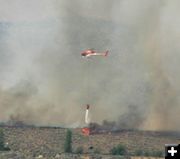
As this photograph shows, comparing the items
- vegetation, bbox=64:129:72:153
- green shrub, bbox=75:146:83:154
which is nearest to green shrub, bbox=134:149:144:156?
green shrub, bbox=75:146:83:154

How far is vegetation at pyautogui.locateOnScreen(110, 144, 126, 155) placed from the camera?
116 metres

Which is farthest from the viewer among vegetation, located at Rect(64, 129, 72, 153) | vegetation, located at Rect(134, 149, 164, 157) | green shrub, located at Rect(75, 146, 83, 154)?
vegetation, located at Rect(64, 129, 72, 153)

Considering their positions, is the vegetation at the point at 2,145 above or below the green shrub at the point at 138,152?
above

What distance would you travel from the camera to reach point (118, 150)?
117312 mm

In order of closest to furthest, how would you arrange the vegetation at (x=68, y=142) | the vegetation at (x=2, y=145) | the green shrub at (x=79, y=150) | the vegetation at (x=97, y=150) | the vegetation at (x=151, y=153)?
the vegetation at (x=151, y=153) < the vegetation at (x=97, y=150) < the green shrub at (x=79, y=150) < the vegetation at (x=68, y=142) < the vegetation at (x=2, y=145)

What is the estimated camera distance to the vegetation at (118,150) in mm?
115938

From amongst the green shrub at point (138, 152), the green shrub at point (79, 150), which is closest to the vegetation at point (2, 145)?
the green shrub at point (79, 150)

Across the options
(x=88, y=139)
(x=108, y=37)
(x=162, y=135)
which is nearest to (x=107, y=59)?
(x=108, y=37)

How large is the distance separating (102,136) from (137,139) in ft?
20.5

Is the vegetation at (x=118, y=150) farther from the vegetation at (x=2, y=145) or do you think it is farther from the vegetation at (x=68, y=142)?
the vegetation at (x=2, y=145)

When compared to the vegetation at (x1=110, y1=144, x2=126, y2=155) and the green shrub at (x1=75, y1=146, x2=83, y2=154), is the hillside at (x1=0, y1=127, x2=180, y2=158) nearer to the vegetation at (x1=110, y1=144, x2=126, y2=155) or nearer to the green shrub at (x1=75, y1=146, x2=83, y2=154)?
the green shrub at (x1=75, y1=146, x2=83, y2=154)

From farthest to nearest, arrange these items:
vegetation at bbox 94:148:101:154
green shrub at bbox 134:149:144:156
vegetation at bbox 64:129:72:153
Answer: vegetation at bbox 64:129:72:153
vegetation at bbox 94:148:101:154
green shrub at bbox 134:149:144:156

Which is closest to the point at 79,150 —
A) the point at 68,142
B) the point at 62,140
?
the point at 68,142

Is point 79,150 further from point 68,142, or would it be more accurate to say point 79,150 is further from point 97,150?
point 68,142
